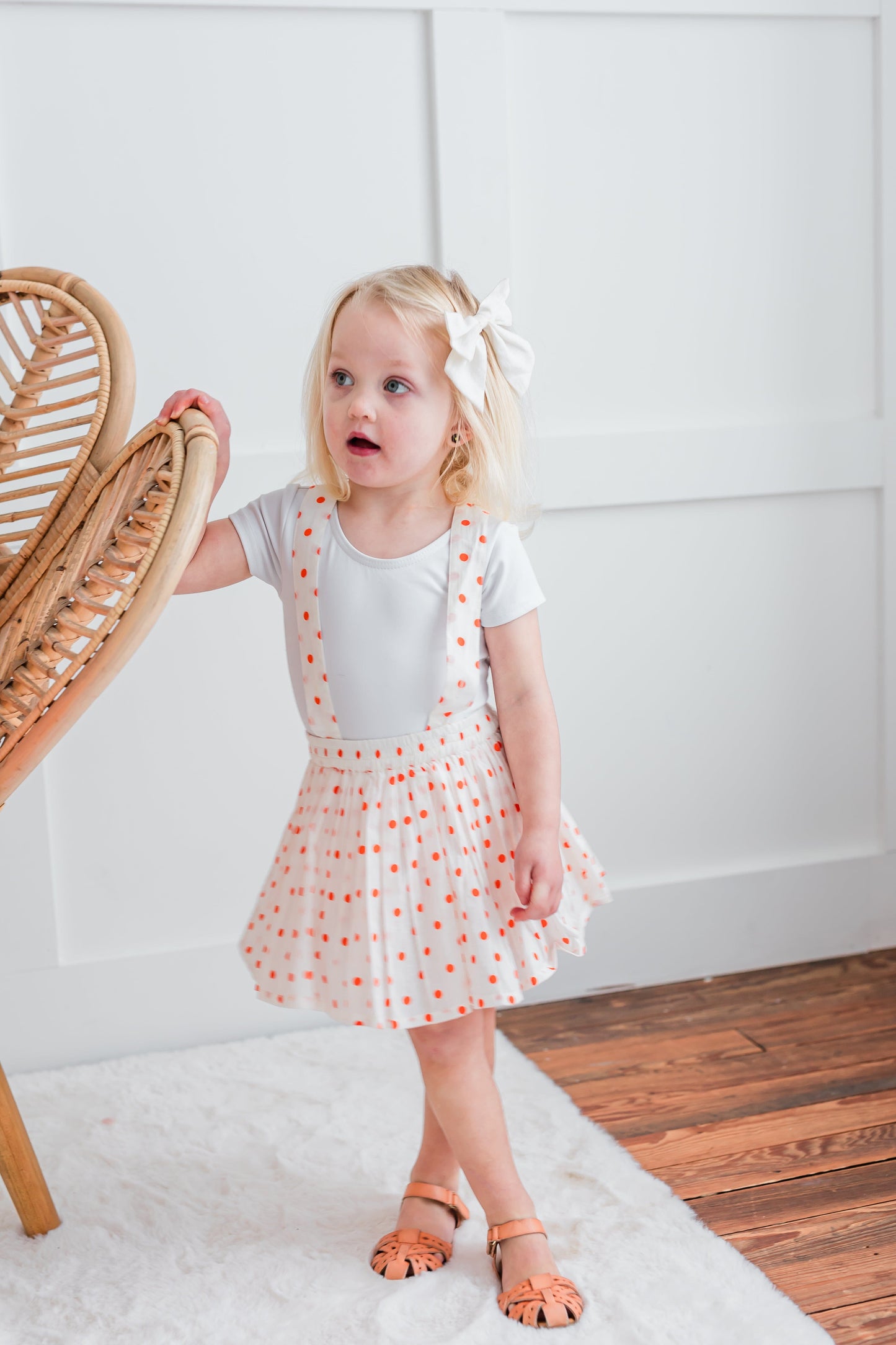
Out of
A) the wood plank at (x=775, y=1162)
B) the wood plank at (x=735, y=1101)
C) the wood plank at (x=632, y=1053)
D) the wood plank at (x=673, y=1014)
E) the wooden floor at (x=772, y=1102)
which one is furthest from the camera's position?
the wood plank at (x=673, y=1014)

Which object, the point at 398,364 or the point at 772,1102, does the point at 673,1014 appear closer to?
the point at 772,1102

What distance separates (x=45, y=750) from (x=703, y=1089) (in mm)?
907

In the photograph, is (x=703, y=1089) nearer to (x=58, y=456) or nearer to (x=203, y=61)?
(x=58, y=456)

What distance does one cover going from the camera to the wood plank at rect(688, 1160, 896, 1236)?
1.15 metres

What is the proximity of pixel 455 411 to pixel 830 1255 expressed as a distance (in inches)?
31.1

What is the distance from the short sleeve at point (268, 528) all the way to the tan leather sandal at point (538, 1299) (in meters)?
0.58

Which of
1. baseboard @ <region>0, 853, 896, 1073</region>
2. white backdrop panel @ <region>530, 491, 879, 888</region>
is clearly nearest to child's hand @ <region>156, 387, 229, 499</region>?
white backdrop panel @ <region>530, 491, 879, 888</region>

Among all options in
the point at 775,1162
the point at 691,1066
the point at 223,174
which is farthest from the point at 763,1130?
the point at 223,174

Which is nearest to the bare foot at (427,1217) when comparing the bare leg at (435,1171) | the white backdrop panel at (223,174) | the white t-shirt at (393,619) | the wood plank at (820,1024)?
the bare leg at (435,1171)

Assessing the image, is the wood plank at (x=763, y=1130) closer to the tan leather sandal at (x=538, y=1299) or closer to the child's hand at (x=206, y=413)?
the tan leather sandal at (x=538, y=1299)

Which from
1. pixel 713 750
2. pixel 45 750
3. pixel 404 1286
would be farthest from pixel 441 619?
pixel 713 750

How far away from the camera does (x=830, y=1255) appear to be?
3.58ft

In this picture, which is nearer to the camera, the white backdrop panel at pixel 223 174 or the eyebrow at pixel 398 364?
the eyebrow at pixel 398 364

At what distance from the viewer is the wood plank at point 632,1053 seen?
1.48m
